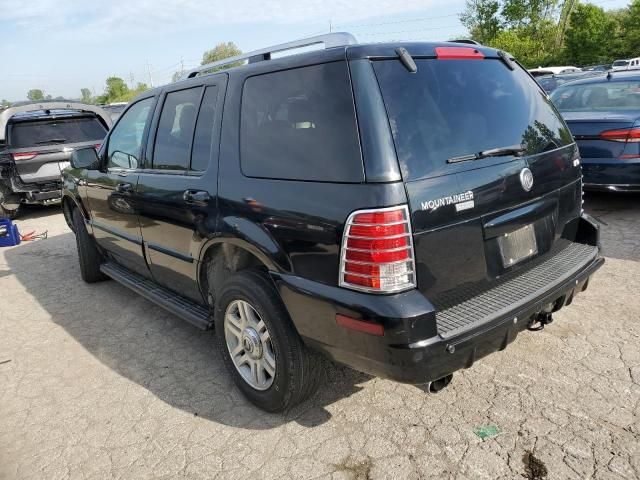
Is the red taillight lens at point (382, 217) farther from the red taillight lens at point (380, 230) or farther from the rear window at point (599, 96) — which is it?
the rear window at point (599, 96)

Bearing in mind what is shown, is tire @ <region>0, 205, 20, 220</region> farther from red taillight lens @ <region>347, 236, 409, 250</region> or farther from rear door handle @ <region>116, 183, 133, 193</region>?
red taillight lens @ <region>347, 236, 409, 250</region>

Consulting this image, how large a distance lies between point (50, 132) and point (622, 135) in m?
8.86

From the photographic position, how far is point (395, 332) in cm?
211

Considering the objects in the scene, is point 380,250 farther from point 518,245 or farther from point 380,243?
point 518,245

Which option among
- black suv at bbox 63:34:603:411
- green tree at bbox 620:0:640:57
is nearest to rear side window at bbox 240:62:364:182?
black suv at bbox 63:34:603:411

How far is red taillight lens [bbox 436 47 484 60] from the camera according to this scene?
8.41ft

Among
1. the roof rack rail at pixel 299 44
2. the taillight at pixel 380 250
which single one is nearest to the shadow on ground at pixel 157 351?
Answer: the taillight at pixel 380 250

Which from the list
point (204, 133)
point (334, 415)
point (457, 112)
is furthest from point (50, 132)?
point (457, 112)

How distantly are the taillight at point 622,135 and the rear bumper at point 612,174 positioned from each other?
219 mm

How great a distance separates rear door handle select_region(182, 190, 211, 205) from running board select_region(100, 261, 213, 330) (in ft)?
2.55

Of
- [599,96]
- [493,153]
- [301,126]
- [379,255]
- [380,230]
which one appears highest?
[301,126]

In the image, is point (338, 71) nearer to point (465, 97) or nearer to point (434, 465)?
point (465, 97)

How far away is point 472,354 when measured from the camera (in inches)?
89.9

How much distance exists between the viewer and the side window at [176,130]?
3285 millimetres
